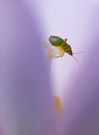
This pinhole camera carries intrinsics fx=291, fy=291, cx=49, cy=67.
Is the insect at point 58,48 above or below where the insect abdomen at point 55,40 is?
below

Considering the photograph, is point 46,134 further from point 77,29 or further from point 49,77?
point 77,29

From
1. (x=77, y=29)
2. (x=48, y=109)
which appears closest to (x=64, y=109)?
(x=48, y=109)

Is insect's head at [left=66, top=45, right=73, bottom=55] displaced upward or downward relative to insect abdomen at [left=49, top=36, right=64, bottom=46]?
downward

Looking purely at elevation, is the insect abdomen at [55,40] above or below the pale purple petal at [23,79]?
above

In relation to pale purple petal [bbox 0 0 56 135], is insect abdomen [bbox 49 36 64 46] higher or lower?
higher
